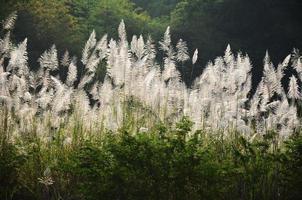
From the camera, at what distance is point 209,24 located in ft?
77.9

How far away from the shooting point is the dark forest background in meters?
21.4

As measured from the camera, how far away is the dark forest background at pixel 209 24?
2136 centimetres

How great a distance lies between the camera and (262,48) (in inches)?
892

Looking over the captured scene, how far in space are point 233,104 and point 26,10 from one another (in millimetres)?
15326

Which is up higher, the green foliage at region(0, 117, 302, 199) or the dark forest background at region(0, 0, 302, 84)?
the dark forest background at region(0, 0, 302, 84)

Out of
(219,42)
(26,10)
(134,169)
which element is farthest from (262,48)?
(134,169)

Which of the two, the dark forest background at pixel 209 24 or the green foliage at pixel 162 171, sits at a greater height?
the dark forest background at pixel 209 24

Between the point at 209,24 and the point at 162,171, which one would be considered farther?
the point at 209,24

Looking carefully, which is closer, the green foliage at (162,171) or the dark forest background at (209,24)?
the green foliage at (162,171)

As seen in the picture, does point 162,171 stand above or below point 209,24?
below

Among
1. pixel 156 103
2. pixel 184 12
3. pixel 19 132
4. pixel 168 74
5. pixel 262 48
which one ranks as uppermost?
pixel 184 12

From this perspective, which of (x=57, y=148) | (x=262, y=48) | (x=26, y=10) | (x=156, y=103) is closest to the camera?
(x=57, y=148)

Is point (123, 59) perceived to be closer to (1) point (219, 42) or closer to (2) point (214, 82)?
(2) point (214, 82)

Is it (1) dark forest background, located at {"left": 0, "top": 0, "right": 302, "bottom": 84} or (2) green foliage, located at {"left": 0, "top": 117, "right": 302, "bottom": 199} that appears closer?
(2) green foliage, located at {"left": 0, "top": 117, "right": 302, "bottom": 199}
